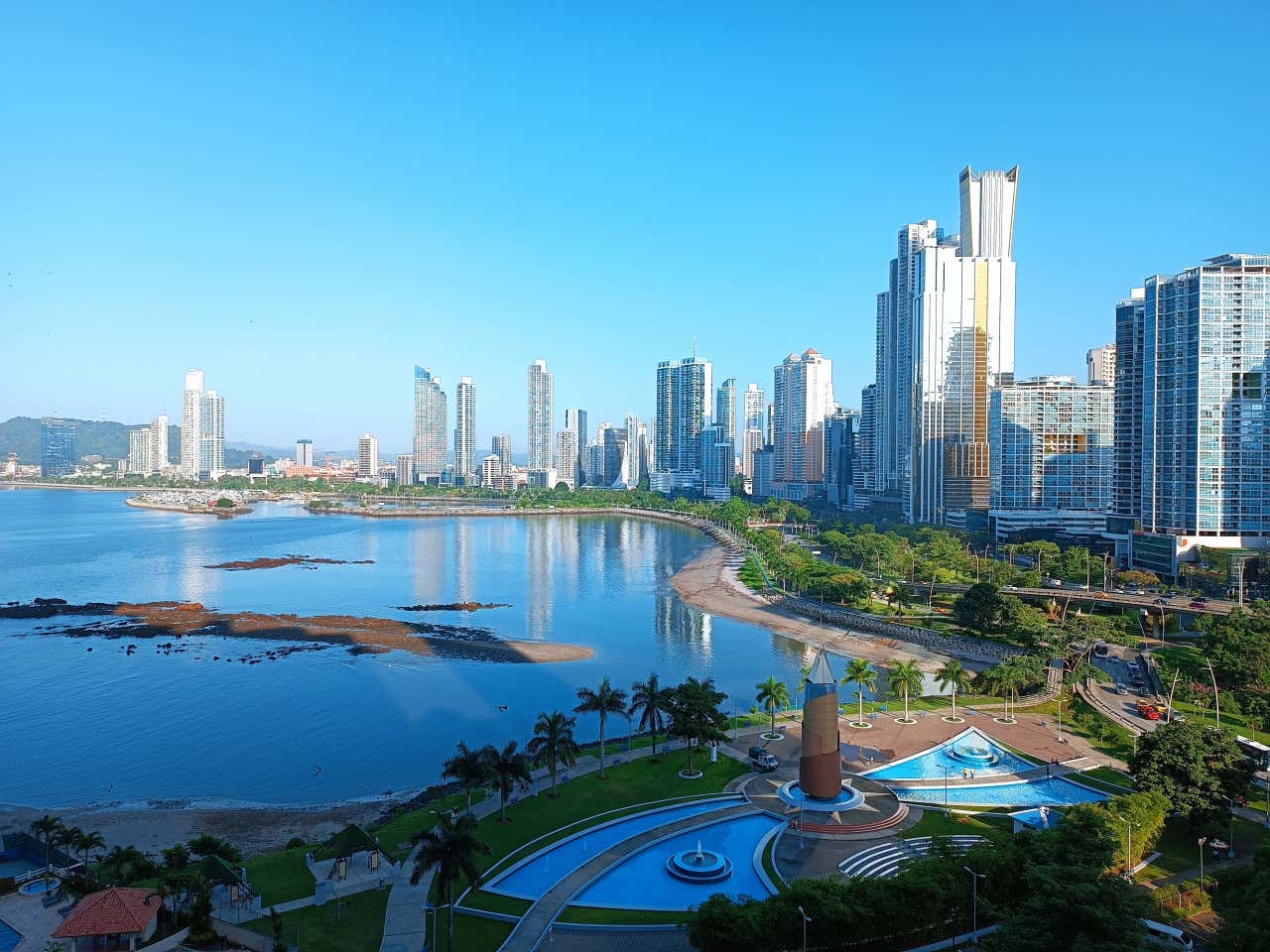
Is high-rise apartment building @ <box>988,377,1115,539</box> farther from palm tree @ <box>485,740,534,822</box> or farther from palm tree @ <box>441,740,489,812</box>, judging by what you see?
palm tree @ <box>441,740,489,812</box>

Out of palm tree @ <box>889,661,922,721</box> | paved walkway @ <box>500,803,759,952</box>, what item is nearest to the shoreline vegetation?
palm tree @ <box>889,661,922,721</box>

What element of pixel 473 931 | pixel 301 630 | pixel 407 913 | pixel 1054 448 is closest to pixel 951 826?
pixel 473 931

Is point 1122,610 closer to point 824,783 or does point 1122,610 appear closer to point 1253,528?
point 1253,528

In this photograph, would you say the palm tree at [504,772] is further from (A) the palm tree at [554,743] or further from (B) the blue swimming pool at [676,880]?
(B) the blue swimming pool at [676,880]

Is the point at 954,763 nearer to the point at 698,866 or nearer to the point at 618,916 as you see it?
the point at 698,866

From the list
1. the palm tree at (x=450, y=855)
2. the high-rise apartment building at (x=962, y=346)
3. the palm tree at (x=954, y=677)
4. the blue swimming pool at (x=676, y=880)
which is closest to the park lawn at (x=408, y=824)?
the palm tree at (x=450, y=855)

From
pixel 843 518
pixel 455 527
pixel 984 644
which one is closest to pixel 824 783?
pixel 984 644
